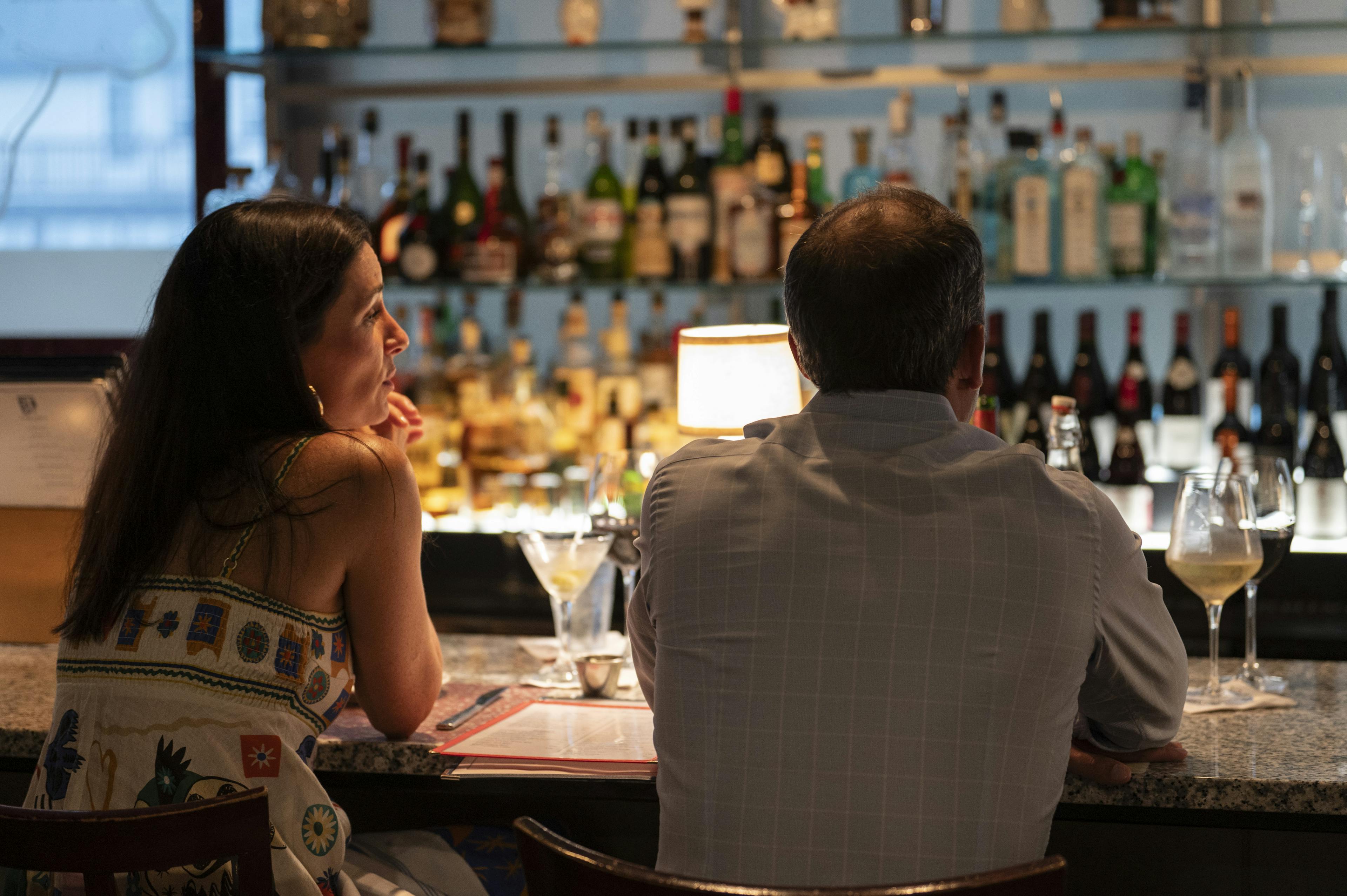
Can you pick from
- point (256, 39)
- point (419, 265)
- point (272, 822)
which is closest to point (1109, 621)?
point (272, 822)

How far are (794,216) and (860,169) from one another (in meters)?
0.22

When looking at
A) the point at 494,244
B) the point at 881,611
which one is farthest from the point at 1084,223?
the point at 881,611

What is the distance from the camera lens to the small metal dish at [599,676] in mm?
1369

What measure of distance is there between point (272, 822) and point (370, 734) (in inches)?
7.1

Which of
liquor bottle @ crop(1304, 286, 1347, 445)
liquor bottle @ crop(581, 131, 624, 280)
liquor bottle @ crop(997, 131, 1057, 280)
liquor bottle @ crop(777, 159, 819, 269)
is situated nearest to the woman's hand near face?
liquor bottle @ crop(777, 159, 819, 269)

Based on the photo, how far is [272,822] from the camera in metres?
1.07

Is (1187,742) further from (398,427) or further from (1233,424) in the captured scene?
(1233,424)

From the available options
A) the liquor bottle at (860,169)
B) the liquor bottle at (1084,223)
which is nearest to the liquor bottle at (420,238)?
the liquor bottle at (860,169)

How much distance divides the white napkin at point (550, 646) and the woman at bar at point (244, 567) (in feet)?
1.10

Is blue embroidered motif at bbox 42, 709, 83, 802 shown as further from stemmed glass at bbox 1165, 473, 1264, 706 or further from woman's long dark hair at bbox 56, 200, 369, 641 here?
stemmed glass at bbox 1165, 473, 1264, 706

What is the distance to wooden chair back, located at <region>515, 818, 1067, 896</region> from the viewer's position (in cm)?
72

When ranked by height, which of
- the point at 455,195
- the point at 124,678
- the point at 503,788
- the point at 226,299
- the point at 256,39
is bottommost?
the point at 503,788

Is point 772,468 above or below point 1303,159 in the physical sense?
below

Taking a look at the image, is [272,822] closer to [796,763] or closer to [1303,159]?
[796,763]
